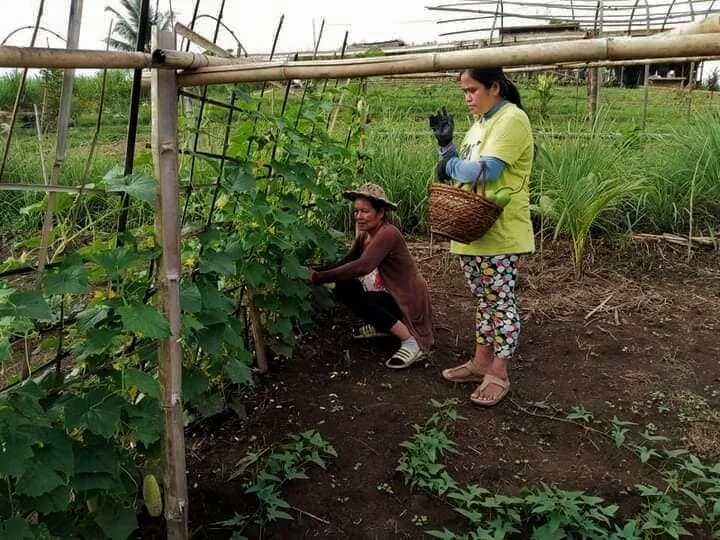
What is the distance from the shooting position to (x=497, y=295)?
9.27 feet

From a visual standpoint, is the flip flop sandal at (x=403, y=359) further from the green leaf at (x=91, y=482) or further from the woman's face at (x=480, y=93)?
the green leaf at (x=91, y=482)

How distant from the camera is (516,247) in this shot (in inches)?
107

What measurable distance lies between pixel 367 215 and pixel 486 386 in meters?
0.97

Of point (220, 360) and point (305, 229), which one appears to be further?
point (305, 229)

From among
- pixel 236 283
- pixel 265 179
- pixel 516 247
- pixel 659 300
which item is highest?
pixel 265 179

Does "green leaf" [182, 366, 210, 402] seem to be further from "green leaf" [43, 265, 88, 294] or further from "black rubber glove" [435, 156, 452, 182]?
"black rubber glove" [435, 156, 452, 182]

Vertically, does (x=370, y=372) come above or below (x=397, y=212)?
below

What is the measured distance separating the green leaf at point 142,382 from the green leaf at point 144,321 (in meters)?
0.12

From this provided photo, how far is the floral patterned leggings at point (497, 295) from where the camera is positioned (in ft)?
9.14

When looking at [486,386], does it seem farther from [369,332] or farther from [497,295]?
[369,332]

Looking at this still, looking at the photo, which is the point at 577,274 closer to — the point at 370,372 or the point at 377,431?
the point at 370,372

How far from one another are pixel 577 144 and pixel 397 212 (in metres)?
1.39

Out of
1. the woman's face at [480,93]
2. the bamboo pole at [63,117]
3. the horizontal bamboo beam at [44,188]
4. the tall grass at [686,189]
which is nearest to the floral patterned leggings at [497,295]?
the woman's face at [480,93]

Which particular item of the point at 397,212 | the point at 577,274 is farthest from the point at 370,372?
the point at 397,212
